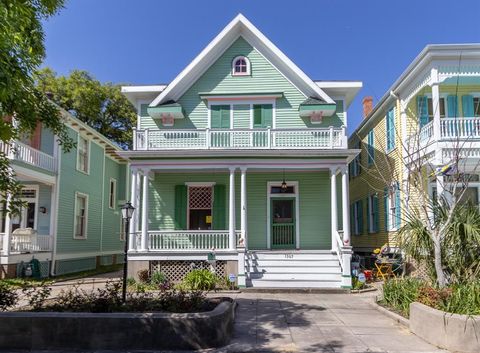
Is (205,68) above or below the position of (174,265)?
above

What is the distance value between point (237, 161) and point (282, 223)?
11.1 ft

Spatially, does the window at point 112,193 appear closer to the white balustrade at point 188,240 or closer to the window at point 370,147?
the white balustrade at point 188,240

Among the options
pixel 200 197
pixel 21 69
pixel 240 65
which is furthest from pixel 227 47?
pixel 21 69

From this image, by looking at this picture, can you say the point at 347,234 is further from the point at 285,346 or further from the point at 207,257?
the point at 285,346

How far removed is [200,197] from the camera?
1695cm

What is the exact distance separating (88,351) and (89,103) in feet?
89.8

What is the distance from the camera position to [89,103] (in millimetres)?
31094

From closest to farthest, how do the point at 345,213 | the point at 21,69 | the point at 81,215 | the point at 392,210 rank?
the point at 21,69 < the point at 345,213 < the point at 392,210 < the point at 81,215

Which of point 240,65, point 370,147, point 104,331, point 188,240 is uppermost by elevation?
point 240,65

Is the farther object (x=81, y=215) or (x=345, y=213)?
(x=81, y=215)

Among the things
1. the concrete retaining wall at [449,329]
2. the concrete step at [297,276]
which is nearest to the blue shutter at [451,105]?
the concrete step at [297,276]

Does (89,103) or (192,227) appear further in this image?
(89,103)

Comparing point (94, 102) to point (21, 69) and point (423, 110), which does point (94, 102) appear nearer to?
point (423, 110)

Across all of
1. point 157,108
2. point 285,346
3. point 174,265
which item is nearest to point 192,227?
point 174,265
